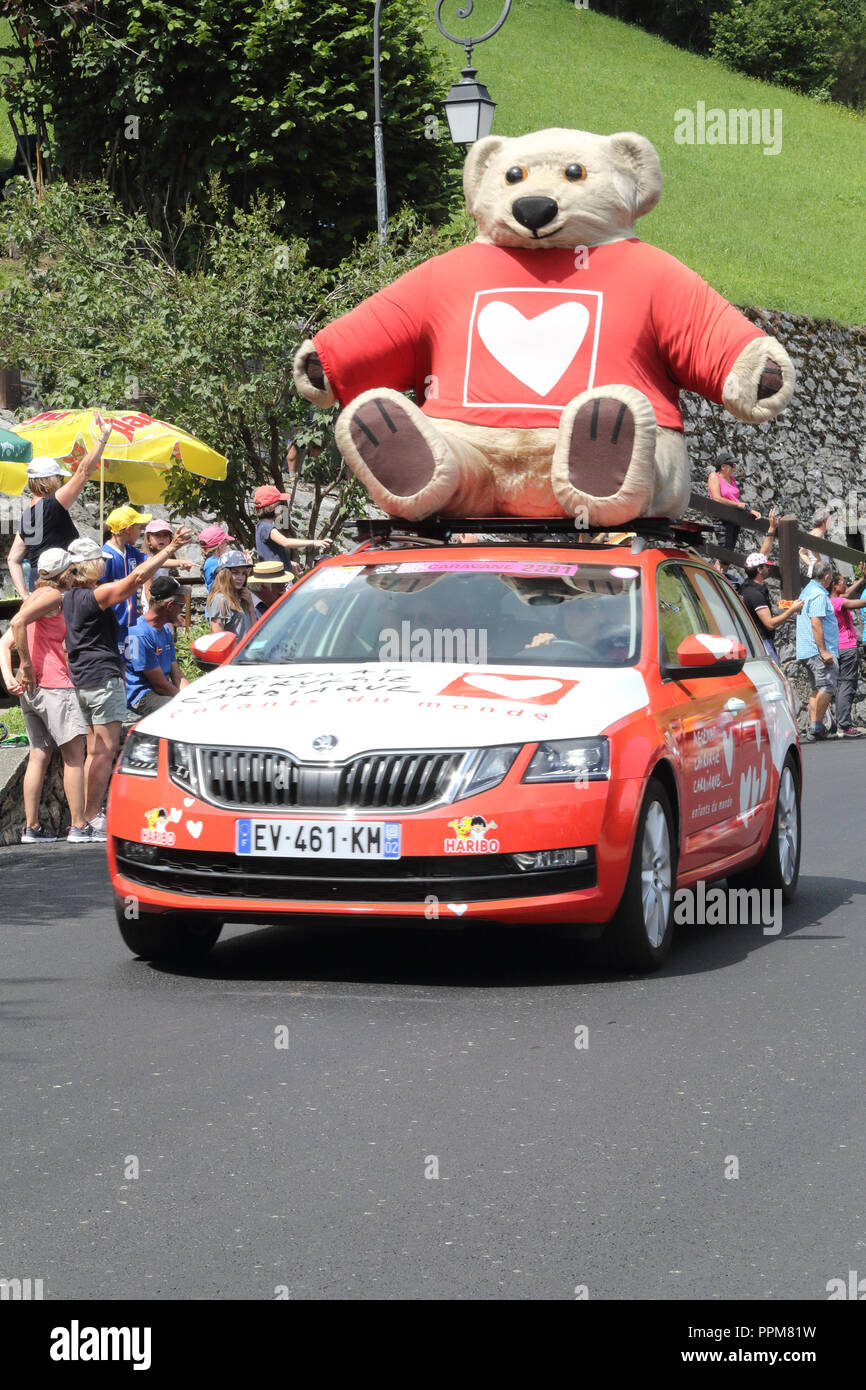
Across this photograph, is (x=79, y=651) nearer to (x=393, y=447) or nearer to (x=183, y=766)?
(x=393, y=447)

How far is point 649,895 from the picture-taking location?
25.2 feet

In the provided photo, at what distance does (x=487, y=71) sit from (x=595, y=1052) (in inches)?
2671

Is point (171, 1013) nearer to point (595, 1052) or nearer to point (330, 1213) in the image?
point (595, 1052)

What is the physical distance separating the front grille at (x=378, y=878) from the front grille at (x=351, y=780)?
0.67ft

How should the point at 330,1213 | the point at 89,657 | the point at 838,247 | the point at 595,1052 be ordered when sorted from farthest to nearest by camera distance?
the point at 838,247 < the point at 89,657 < the point at 595,1052 < the point at 330,1213

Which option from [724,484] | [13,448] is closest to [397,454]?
[13,448]

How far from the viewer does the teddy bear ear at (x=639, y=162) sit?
34.7 feet

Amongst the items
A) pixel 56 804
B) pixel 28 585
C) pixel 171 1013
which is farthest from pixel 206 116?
pixel 171 1013

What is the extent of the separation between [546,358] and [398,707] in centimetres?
315

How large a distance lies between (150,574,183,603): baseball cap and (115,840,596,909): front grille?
5493 millimetres

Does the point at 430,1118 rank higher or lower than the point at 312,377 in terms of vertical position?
lower

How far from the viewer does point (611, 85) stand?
236ft

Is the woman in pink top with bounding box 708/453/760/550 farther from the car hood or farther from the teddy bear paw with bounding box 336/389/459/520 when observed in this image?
the car hood

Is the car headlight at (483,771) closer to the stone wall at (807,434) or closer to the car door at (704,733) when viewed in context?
the car door at (704,733)
